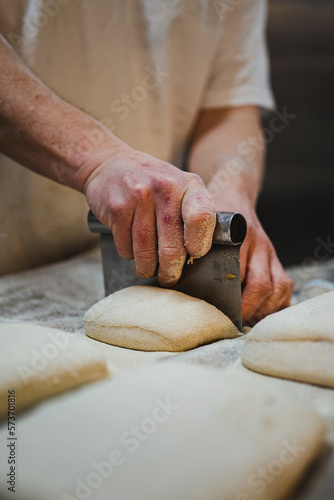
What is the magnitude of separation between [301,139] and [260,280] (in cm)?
233

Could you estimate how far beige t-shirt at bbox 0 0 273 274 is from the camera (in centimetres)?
175

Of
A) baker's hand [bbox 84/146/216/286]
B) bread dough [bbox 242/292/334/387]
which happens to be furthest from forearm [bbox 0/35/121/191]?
bread dough [bbox 242/292/334/387]

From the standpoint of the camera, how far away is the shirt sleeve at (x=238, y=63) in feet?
7.06

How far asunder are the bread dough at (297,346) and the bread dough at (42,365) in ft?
0.97

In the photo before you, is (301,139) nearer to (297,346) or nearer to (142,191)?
(142,191)

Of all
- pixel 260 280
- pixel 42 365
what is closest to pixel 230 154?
pixel 260 280

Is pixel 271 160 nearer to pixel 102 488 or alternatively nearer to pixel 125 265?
pixel 125 265

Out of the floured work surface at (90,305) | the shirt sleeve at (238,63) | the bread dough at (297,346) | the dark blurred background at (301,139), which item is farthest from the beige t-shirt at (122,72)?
the bread dough at (297,346)

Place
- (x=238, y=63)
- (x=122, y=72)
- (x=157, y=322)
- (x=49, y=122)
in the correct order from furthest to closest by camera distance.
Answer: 1. (x=238, y=63)
2. (x=122, y=72)
3. (x=49, y=122)
4. (x=157, y=322)

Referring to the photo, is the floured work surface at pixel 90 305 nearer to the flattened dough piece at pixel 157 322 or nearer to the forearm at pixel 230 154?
the flattened dough piece at pixel 157 322

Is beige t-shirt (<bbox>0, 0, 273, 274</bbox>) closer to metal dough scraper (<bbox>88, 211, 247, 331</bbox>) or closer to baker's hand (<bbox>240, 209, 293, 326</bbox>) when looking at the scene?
baker's hand (<bbox>240, 209, 293, 326</bbox>)

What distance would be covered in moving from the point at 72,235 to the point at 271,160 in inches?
73.3

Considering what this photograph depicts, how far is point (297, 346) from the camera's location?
0.89 metres

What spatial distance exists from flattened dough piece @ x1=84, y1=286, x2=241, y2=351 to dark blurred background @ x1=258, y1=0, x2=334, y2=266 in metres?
2.02
